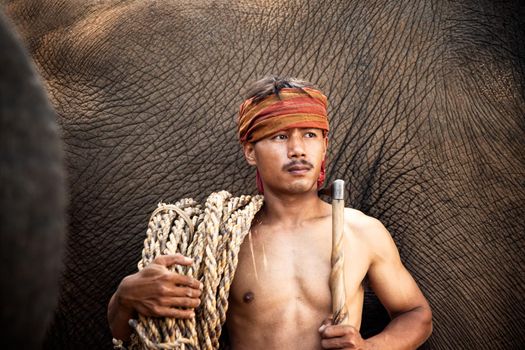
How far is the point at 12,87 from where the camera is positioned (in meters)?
0.73

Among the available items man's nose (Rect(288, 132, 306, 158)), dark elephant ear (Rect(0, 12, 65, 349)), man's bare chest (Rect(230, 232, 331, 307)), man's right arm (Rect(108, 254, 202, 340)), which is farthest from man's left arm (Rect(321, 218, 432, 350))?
dark elephant ear (Rect(0, 12, 65, 349))

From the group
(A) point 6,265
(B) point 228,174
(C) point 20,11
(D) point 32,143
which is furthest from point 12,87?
(C) point 20,11

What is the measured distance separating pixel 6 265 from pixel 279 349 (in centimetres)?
104

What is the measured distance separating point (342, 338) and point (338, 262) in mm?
165

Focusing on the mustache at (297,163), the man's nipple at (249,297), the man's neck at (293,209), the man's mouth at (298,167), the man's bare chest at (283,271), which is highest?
the mustache at (297,163)

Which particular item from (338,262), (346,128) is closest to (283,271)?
(338,262)

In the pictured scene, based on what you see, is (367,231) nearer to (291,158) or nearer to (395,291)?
(395,291)

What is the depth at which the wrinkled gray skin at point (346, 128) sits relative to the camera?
1981 millimetres

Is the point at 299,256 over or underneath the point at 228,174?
underneath

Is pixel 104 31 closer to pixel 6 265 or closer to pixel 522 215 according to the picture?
pixel 522 215

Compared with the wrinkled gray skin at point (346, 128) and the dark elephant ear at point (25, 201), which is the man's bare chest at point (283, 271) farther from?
the dark elephant ear at point (25, 201)

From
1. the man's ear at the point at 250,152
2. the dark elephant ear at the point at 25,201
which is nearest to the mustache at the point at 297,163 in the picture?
the man's ear at the point at 250,152

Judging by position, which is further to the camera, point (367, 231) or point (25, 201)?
point (367, 231)

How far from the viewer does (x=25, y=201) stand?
722mm
